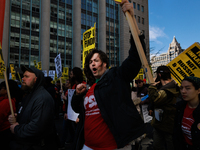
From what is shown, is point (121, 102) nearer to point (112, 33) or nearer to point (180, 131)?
point (180, 131)

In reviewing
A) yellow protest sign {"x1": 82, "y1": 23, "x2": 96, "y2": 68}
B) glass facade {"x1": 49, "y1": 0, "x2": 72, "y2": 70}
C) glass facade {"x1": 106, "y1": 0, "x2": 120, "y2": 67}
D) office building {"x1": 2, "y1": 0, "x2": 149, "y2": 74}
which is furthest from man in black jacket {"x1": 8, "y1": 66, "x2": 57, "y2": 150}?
glass facade {"x1": 106, "y1": 0, "x2": 120, "y2": 67}

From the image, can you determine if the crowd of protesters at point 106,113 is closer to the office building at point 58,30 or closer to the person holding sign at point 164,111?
the person holding sign at point 164,111

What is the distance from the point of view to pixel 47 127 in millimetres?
2322

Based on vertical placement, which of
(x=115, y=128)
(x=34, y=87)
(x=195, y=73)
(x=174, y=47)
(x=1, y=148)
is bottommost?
(x=1, y=148)

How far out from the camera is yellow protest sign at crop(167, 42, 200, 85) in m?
3.54

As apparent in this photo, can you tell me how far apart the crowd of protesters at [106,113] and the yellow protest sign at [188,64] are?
88 cm

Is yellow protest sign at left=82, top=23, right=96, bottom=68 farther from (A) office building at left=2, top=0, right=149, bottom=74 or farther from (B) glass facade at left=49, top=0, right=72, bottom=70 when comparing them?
(B) glass facade at left=49, top=0, right=72, bottom=70

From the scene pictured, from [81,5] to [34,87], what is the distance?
35.5m

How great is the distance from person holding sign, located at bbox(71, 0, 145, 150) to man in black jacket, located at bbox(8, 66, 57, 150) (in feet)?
2.37

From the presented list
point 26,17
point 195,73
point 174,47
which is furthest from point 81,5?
point 174,47

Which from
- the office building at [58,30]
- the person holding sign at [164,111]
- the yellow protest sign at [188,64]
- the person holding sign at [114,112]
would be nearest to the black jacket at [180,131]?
the person holding sign at [164,111]

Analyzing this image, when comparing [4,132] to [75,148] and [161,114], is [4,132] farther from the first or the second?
[161,114]

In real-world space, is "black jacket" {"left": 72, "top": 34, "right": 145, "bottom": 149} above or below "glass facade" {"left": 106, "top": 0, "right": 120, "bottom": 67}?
below

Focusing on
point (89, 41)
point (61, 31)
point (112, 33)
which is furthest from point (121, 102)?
point (112, 33)
